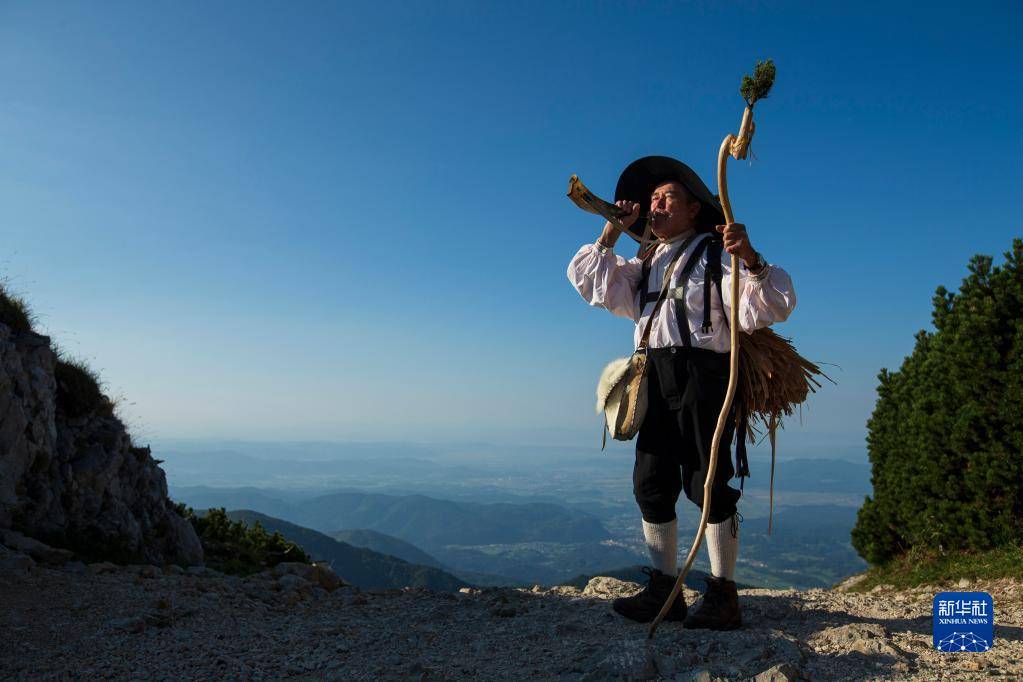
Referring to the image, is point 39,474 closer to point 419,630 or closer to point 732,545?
point 419,630

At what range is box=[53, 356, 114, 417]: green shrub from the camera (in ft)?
23.3

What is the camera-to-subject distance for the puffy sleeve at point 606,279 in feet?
13.7

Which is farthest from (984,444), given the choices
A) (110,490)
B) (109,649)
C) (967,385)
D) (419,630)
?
(110,490)

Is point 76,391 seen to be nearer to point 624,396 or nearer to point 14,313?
point 14,313

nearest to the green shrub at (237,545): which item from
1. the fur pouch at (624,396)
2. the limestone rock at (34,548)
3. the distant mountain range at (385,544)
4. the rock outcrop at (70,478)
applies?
the rock outcrop at (70,478)

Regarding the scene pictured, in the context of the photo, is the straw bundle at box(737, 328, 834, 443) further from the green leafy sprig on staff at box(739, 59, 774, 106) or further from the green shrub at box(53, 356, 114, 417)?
the green shrub at box(53, 356, 114, 417)

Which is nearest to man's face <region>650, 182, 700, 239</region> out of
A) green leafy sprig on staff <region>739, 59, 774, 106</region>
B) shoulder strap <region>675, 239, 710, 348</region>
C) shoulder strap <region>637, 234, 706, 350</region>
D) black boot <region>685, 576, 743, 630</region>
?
shoulder strap <region>637, 234, 706, 350</region>

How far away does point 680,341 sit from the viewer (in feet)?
12.6

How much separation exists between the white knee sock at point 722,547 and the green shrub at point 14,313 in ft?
23.8

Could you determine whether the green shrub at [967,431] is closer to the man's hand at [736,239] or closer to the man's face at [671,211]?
the man's face at [671,211]

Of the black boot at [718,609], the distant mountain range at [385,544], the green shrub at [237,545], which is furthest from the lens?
the distant mountain range at [385,544]

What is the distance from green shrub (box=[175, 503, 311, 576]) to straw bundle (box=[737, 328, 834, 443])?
5945mm

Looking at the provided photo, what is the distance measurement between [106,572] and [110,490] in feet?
4.92

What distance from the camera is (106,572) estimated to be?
5.54 meters
